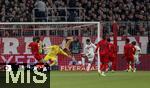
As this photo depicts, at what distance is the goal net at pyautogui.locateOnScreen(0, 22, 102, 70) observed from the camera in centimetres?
3047

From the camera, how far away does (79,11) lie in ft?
114

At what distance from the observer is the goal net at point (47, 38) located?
100.0 ft

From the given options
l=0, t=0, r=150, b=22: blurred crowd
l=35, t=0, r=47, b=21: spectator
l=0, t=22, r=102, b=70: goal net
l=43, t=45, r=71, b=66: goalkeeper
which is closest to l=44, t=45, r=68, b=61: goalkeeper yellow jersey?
l=43, t=45, r=71, b=66: goalkeeper

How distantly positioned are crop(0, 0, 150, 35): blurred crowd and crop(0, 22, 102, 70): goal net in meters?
1.47

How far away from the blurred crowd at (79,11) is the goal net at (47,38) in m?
1.47

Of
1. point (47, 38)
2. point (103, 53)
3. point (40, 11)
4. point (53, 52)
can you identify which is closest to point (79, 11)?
point (40, 11)

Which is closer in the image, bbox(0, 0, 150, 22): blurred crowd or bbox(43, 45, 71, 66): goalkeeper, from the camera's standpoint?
bbox(43, 45, 71, 66): goalkeeper

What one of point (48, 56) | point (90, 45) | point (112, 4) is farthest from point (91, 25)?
point (112, 4)

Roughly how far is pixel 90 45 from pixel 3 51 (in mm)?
4533

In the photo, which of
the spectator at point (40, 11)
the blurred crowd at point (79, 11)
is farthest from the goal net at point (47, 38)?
the spectator at point (40, 11)

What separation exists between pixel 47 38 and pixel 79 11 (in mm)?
4459

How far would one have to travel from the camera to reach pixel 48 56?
28.8m

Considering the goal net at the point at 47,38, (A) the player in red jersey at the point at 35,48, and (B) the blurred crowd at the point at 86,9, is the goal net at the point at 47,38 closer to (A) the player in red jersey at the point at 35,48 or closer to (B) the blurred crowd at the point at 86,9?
(A) the player in red jersey at the point at 35,48

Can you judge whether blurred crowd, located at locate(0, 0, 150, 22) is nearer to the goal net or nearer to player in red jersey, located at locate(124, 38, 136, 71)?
the goal net
